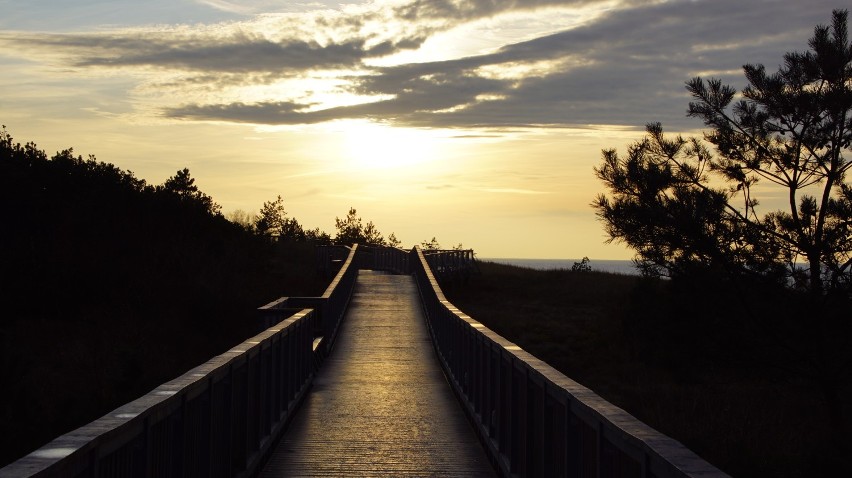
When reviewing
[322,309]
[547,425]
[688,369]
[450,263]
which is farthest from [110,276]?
[547,425]

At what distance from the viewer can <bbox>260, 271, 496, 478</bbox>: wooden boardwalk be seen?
34.8ft

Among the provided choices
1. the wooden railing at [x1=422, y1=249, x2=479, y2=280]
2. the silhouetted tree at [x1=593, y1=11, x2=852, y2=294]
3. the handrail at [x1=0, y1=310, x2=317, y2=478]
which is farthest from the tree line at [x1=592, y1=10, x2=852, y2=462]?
the wooden railing at [x1=422, y1=249, x2=479, y2=280]

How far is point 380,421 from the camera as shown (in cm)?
1360

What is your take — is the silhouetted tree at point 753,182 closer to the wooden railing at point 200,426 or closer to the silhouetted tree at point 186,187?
the wooden railing at point 200,426

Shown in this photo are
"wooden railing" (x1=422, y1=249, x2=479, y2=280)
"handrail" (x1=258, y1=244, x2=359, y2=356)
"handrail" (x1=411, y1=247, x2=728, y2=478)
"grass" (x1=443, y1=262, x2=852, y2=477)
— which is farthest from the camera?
"wooden railing" (x1=422, y1=249, x2=479, y2=280)

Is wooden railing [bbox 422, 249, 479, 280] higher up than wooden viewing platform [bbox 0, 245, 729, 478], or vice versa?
wooden railing [bbox 422, 249, 479, 280]

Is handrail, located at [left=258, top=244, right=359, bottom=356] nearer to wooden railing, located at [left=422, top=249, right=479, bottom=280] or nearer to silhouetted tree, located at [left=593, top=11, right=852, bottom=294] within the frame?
silhouetted tree, located at [left=593, top=11, right=852, bottom=294]

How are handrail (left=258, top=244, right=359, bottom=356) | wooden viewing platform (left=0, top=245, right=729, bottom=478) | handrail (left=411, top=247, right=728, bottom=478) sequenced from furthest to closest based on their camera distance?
handrail (left=258, top=244, right=359, bottom=356), wooden viewing platform (left=0, top=245, right=729, bottom=478), handrail (left=411, top=247, right=728, bottom=478)

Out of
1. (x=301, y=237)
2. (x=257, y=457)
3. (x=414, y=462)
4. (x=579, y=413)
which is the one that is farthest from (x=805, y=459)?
(x=301, y=237)

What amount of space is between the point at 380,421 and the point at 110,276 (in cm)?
3037

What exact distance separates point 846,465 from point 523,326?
77.5 feet

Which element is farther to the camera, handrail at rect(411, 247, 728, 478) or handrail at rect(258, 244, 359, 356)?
handrail at rect(258, 244, 359, 356)

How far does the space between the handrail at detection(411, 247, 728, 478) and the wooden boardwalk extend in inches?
15.5

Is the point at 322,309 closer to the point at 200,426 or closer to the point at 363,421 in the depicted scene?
the point at 363,421
